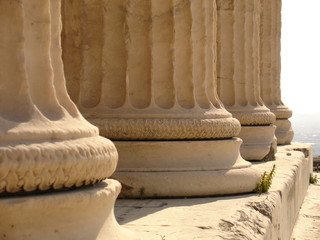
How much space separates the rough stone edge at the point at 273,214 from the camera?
19.1ft

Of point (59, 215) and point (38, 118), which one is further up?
point (38, 118)

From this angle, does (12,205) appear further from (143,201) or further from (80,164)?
(143,201)

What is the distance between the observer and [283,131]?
16016 mm

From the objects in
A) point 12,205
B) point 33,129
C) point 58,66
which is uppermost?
point 58,66

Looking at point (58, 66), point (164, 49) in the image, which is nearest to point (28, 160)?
point (58, 66)

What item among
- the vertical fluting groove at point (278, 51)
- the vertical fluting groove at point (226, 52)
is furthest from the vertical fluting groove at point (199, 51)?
the vertical fluting groove at point (278, 51)

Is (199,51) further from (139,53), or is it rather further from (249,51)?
(249,51)

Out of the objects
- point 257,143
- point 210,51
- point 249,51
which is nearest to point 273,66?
point 249,51

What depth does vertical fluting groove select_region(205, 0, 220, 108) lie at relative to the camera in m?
7.81

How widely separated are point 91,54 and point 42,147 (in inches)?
141

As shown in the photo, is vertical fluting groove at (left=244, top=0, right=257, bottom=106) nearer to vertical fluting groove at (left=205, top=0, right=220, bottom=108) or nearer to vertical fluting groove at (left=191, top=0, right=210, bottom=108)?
vertical fluting groove at (left=205, top=0, right=220, bottom=108)

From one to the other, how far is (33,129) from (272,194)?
4156mm

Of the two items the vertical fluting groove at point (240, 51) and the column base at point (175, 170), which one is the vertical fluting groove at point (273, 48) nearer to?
the vertical fluting groove at point (240, 51)

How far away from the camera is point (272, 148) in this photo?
469 inches
